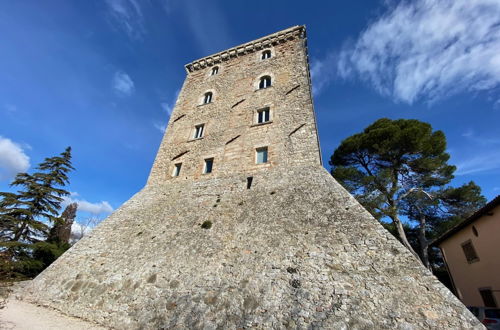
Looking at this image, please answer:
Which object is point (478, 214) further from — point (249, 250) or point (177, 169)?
point (177, 169)

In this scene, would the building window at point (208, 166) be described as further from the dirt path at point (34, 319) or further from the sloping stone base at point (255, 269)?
the dirt path at point (34, 319)

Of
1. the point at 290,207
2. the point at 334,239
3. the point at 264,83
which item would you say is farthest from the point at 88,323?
the point at 264,83

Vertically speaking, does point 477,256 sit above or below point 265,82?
below

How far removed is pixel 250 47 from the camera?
15.4m

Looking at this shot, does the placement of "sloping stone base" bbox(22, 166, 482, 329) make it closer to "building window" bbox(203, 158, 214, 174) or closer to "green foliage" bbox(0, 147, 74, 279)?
"building window" bbox(203, 158, 214, 174)

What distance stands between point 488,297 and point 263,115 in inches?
525

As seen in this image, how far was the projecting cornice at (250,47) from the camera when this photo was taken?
48.2 feet

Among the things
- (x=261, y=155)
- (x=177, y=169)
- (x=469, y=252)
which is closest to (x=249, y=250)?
(x=261, y=155)

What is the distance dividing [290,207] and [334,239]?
1803 mm

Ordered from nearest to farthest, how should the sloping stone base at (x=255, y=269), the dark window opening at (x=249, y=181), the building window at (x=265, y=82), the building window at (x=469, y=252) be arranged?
1. the sloping stone base at (x=255, y=269)
2. the dark window opening at (x=249, y=181)
3. the building window at (x=469, y=252)
4. the building window at (x=265, y=82)

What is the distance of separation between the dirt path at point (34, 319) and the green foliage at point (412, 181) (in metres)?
13.8

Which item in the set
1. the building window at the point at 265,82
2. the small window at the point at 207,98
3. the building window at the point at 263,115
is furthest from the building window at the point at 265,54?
the building window at the point at 263,115

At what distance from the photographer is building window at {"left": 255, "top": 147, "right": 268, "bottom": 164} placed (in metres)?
9.70

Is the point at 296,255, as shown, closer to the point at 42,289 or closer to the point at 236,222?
the point at 236,222
